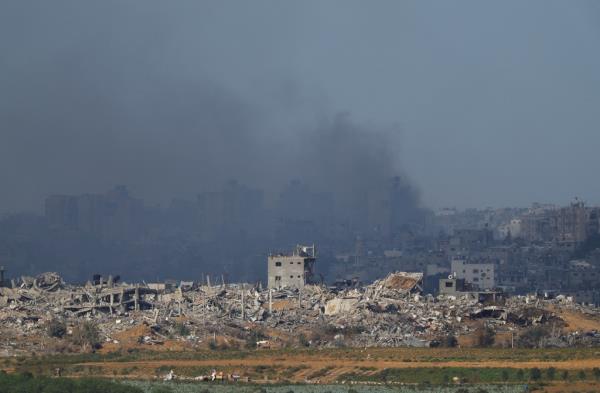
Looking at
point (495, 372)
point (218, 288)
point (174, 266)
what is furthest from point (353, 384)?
point (174, 266)

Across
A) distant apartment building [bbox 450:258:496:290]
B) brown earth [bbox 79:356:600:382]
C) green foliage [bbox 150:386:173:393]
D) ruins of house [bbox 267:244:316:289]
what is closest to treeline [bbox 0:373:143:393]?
green foliage [bbox 150:386:173:393]

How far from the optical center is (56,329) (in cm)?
7481

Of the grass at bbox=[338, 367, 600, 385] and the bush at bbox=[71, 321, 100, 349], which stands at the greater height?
the bush at bbox=[71, 321, 100, 349]

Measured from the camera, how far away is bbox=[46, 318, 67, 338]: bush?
74375 millimetres

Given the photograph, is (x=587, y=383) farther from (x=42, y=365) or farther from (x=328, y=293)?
(x=328, y=293)

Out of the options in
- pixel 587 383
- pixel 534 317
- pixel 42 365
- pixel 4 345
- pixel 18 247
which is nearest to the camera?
pixel 587 383

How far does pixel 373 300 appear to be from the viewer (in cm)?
8244

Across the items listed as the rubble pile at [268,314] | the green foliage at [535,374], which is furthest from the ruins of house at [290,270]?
the green foliage at [535,374]

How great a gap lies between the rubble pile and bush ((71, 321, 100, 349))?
68 centimetres

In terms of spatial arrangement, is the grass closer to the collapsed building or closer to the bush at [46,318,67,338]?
the collapsed building

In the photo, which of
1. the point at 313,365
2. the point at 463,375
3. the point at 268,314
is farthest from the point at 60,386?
the point at 268,314

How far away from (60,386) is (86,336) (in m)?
21.4

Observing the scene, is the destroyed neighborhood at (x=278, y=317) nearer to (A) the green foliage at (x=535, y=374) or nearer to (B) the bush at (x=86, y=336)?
(B) the bush at (x=86, y=336)

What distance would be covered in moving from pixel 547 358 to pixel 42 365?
62.1 ft
